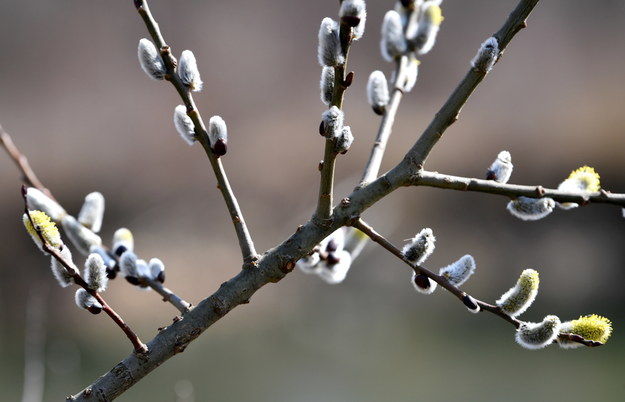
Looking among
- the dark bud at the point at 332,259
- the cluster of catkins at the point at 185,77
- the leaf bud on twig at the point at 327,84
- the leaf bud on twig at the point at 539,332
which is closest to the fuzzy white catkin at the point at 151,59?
the cluster of catkins at the point at 185,77

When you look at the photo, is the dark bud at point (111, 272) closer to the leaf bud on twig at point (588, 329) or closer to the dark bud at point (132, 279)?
the dark bud at point (132, 279)

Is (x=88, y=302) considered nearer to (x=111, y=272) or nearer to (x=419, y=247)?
(x=111, y=272)

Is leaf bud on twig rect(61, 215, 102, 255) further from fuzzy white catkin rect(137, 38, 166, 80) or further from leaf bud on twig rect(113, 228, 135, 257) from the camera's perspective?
fuzzy white catkin rect(137, 38, 166, 80)

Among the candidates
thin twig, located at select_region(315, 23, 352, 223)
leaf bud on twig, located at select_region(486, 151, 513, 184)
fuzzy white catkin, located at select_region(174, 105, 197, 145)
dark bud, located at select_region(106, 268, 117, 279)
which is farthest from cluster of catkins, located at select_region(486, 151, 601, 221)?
dark bud, located at select_region(106, 268, 117, 279)

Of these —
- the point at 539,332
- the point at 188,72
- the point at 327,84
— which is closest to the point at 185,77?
the point at 188,72

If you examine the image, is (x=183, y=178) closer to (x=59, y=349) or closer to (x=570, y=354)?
(x=59, y=349)

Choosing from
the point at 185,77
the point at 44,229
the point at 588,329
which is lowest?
the point at 588,329
